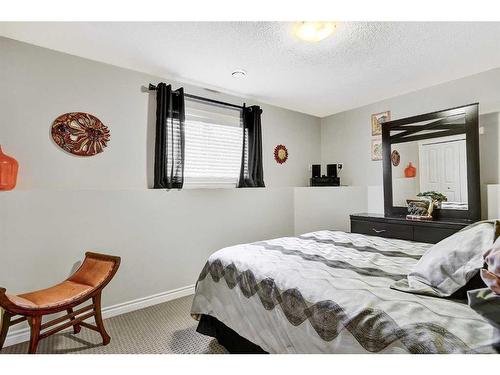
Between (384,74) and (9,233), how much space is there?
371 cm

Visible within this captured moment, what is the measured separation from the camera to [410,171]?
131 inches

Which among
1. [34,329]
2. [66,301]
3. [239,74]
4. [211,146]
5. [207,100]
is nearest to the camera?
[34,329]

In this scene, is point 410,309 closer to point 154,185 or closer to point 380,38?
point 380,38

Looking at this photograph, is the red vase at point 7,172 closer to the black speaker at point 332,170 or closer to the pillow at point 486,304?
the pillow at point 486,304

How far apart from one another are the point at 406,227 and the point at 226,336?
2.34 m

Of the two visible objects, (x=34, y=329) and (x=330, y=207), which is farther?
(x=330, y=207)

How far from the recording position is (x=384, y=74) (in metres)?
2.87

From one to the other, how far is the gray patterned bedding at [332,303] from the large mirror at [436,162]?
49.6 inches

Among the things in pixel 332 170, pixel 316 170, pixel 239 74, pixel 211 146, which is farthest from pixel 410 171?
pixel 211 146

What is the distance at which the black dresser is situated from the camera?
107 inches

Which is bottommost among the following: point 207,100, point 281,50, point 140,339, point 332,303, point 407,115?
point 140,339

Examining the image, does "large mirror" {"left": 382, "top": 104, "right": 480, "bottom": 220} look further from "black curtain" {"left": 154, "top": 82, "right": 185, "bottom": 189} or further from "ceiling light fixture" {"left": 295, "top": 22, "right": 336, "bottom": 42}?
"black curtain" {"left": 154, "top": 82, "right": 185, "bottom": 189}

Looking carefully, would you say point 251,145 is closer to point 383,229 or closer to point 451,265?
point 383,229

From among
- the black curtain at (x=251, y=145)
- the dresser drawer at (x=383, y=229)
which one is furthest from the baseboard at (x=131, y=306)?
the dresser drawer at (x=383, y=229)
